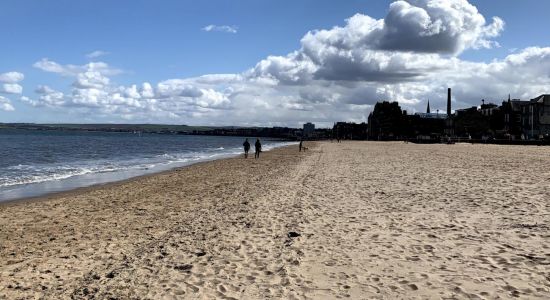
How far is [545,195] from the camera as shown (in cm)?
1408

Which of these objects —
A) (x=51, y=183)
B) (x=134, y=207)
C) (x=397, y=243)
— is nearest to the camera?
(x=397, y=243)

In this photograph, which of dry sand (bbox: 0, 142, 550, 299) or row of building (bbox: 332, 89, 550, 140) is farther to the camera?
row of building (bbox: 332, 89, 550, 140)

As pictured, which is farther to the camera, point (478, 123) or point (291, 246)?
point (478, 123)

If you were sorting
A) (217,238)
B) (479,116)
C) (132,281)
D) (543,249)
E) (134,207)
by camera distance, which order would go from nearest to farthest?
(132,281) < (543,249) < (217,238) < (134,207) < (479,116)

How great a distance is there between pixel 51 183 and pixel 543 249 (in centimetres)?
2432

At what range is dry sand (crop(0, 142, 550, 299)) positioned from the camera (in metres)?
6.84

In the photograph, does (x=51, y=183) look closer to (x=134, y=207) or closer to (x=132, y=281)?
(x=134, y=207)

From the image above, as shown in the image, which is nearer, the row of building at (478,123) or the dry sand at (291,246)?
the dry sand at (291,246)

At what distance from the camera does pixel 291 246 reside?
9125mm

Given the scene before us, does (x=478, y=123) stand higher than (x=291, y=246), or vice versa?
(x=478, y=123)

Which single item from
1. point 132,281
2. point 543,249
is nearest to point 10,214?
point 132,281

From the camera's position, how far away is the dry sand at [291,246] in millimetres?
6836

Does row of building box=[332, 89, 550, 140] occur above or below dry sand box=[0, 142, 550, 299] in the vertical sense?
above

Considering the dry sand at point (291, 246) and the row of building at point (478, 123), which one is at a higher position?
the row of building at point (478, 123)
